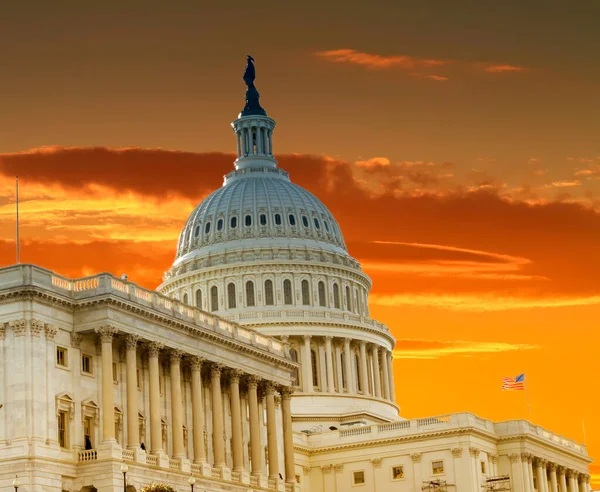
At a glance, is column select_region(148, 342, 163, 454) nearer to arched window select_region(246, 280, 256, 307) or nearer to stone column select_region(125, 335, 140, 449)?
stone column select_region(125, 335, 140, 449)

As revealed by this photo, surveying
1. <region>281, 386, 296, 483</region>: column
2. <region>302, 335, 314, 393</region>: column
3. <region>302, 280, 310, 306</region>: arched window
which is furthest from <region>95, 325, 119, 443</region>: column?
<region>302, 280, 310, 306</region>: arched window

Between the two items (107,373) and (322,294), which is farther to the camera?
(322,294)

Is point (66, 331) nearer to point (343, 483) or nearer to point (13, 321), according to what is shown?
point (13, 321)

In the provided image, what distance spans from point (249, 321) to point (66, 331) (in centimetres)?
7828

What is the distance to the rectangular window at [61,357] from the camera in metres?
88.3

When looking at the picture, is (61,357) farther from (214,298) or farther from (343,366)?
(343,366)

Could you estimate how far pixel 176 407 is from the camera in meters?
97.0

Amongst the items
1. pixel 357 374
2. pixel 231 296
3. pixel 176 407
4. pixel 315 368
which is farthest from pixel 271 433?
pixel 231 296

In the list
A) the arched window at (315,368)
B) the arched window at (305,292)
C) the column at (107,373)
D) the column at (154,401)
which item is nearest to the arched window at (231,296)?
the arched window at (305,292)

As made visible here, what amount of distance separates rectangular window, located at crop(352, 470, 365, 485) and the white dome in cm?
4415

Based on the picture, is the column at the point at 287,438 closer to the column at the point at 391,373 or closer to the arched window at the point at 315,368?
the arched window at the point at 315,368

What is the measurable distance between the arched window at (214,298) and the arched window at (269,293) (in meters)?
6.45

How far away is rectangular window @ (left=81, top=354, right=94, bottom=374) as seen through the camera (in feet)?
297

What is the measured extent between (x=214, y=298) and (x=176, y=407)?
76691 millimetres
